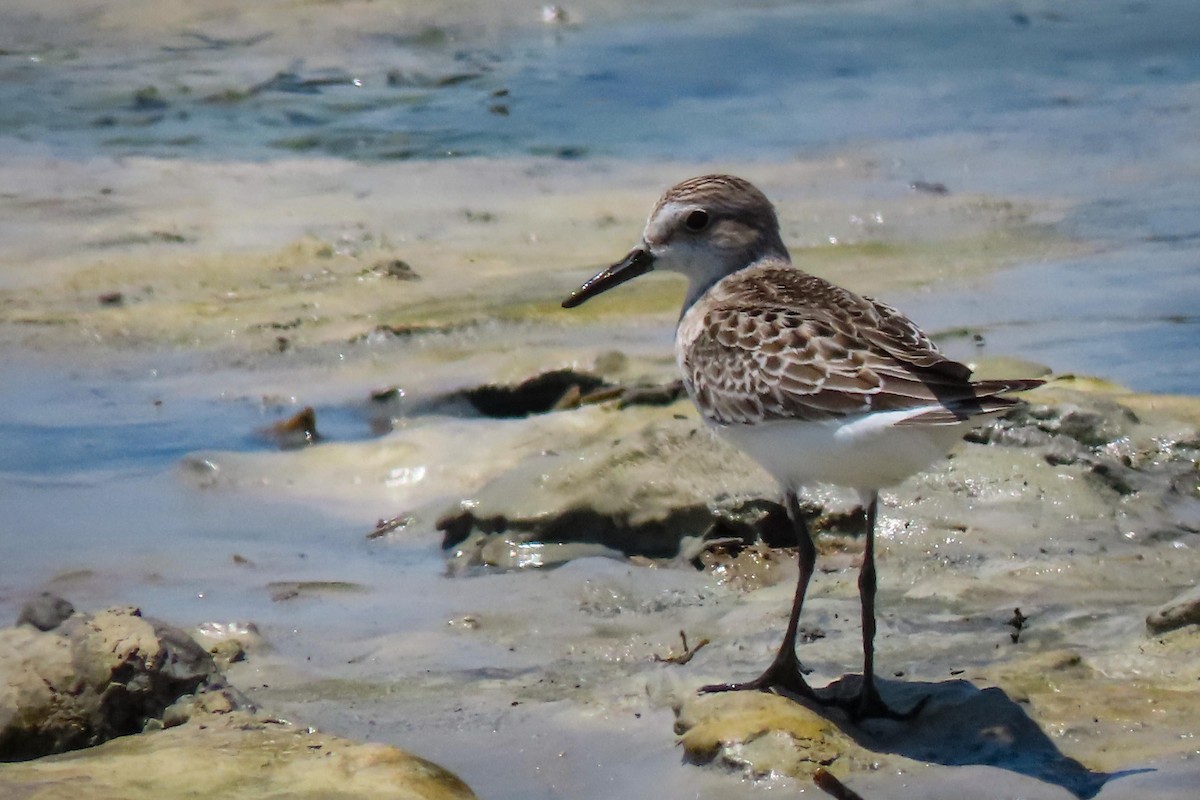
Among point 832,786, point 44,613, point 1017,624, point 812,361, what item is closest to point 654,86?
point 1017,624

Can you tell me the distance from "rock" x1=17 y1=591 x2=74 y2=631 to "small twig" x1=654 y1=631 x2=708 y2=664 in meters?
1.63

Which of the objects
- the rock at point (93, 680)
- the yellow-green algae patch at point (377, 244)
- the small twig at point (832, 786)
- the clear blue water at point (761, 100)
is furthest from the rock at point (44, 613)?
the clear blue water at point (761, 100)

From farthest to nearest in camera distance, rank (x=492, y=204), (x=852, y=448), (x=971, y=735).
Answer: (x=492, y=204) < (x=852, y=448) < (x=971, y=735)

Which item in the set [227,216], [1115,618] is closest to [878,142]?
[227,216]

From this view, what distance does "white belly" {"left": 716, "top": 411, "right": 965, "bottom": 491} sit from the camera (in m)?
4.36

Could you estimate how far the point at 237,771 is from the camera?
3965mm

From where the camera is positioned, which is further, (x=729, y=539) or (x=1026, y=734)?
(x=729, y=539)

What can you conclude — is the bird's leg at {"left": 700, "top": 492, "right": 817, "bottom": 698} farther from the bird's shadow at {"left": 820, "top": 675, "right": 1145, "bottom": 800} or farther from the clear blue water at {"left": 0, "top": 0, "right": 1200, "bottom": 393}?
the clear blue water at {"left": 0, "top": 0, "right": 1200, "bottom": 393}

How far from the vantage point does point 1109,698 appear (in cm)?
445

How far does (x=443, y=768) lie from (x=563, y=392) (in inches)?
150

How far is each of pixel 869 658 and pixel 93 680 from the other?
194 cm

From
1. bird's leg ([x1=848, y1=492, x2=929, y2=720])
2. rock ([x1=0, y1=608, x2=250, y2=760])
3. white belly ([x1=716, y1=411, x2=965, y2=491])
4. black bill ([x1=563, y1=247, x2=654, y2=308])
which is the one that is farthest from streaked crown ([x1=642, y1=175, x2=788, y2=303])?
rock ([x1=0, y1=608, x2=250, y2=760])

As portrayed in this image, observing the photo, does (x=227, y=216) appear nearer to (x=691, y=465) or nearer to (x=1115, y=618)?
(x=691, y=465)

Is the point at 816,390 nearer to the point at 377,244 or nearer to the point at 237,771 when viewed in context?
the point at 237,771
